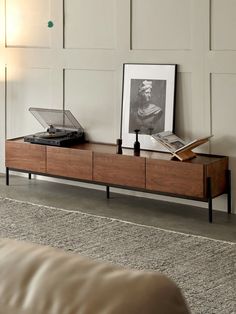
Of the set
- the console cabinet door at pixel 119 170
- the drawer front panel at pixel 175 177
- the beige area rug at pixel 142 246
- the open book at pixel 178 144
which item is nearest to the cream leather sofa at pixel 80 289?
the beige area rug at pixel 142 246

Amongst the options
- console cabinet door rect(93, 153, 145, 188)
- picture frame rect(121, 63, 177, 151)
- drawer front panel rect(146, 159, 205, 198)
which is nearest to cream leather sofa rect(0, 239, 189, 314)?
drawer front panel rect(146, 159, 205, 198)

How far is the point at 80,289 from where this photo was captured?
929mm

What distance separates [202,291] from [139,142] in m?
2.04

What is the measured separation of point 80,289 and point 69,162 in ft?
13.8

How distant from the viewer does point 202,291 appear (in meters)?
3.18

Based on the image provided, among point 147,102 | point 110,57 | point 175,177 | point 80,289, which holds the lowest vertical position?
point 175,177

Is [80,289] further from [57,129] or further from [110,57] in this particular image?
[57,129]

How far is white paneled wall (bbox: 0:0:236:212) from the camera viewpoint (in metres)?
4.66

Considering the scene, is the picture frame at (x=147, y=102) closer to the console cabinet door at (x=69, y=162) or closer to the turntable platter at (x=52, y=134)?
the console cabinet door at (x=69, y=162)

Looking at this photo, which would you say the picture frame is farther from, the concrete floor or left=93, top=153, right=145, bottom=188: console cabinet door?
the concrete floor

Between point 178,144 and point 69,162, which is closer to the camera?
point 178,144

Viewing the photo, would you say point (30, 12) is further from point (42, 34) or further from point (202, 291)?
point (202, 291)

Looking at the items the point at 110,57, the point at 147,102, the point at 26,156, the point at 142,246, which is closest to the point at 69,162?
the point at 26,156

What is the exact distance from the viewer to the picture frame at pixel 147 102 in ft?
16.0
